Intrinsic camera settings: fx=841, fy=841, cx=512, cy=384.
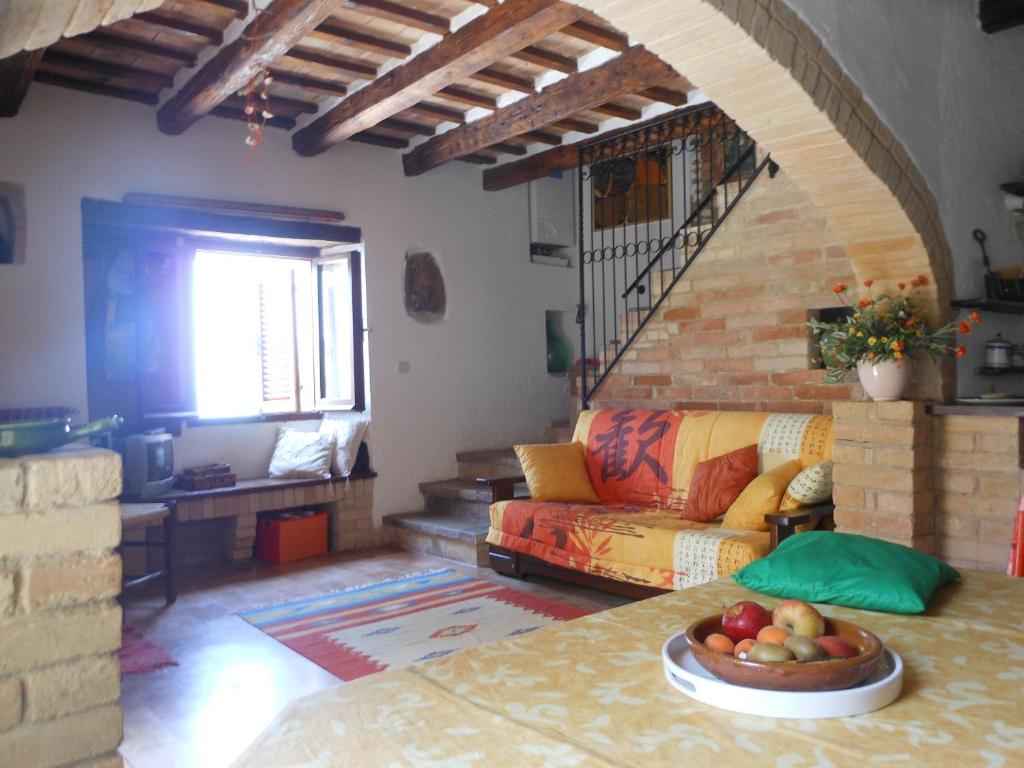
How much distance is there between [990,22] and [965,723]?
3.46 m

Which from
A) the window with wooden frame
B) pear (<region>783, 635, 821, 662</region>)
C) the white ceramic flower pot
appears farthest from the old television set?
pear (<region>783, 635, 821, 662</region>)

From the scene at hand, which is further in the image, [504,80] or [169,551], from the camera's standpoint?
[504,80]

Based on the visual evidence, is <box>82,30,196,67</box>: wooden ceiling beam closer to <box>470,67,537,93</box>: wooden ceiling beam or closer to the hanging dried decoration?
the hanging dried decoration

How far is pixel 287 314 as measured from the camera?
20.1 ft

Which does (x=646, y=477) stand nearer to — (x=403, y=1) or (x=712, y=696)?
(x=403, y=1)

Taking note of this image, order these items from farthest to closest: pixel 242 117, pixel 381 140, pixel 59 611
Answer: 1. pixel 381 140
2. pixel 242 117
3. pixel 59 611

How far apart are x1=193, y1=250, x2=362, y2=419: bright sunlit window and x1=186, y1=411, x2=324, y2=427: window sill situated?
45 millimetres

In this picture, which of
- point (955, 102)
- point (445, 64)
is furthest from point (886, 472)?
point (445, 64)

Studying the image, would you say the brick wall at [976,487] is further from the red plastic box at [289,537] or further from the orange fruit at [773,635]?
the red plastic box at [289,537]

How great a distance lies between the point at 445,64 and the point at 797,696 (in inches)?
A: 146

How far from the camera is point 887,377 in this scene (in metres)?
3.17

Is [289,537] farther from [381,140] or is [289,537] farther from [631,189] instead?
[631,189]

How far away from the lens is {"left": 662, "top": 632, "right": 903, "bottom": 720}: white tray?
3.73 ft

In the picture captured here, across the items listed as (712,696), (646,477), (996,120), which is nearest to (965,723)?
(712,696)
